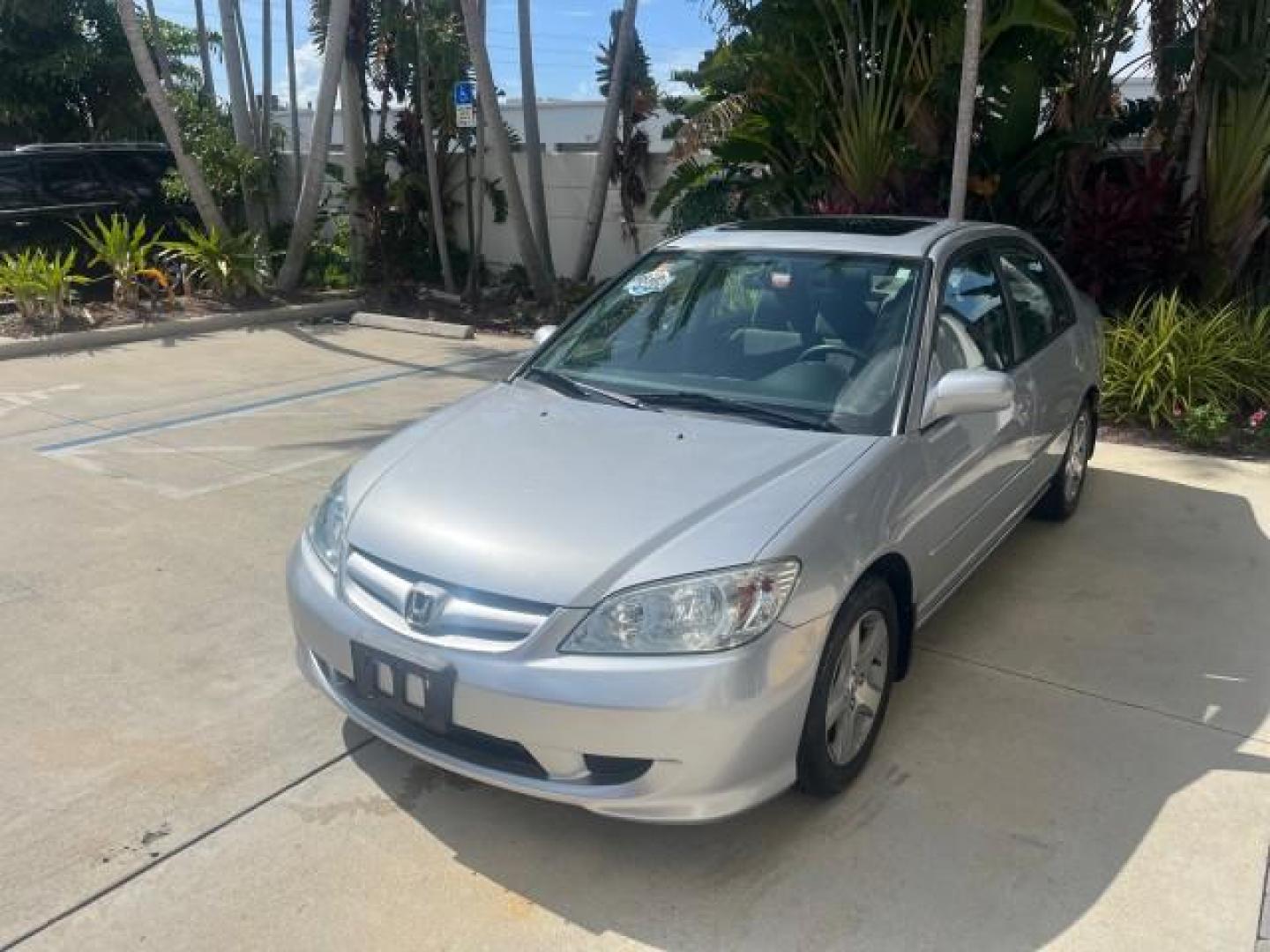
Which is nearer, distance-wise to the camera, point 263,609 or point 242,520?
point 263,609

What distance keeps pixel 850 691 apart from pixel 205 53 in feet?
60.9

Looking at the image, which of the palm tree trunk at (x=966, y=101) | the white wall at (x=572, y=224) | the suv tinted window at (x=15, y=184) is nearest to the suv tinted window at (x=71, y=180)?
the suv tinted window at (x=15, y=184)

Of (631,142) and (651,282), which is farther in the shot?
(631,142)

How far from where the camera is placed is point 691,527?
2.76 metres

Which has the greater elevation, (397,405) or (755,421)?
(755,421)

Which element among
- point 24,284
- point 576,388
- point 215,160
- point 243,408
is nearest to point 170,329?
point 24,284

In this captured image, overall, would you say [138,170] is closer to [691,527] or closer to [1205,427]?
[1205,427]

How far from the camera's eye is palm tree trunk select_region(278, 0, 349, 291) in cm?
1100

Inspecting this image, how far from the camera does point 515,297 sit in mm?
12531

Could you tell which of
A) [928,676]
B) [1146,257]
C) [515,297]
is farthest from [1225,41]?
[515,297]

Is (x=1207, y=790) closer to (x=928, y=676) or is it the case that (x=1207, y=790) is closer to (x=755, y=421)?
(x=928, y=676)

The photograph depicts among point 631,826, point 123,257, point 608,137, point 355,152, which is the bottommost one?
point 631,826

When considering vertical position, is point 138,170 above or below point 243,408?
above

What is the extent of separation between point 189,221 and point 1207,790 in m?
13.2
